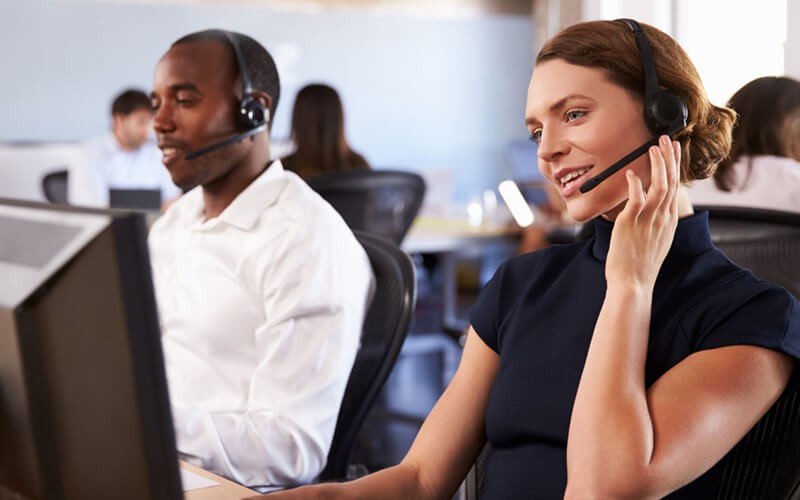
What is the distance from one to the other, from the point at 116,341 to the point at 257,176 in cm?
108

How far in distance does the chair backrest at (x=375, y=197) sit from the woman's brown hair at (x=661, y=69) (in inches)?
70.7

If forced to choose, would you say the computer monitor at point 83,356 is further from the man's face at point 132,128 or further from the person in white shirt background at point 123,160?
the man's face at point 132,128

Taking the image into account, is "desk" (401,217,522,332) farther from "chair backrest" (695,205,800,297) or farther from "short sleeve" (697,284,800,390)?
"short sleeve" (697,284,800,390)

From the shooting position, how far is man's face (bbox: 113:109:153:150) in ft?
15.7

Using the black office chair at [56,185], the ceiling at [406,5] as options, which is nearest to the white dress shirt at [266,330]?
the black office chair at [56,185]

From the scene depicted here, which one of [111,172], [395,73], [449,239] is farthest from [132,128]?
[395,73]

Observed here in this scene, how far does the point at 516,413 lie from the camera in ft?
3.68

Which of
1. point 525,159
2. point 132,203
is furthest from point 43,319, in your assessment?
point 525,159

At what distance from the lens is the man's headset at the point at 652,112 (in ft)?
3.45

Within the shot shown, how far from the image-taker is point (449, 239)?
12.3 feet

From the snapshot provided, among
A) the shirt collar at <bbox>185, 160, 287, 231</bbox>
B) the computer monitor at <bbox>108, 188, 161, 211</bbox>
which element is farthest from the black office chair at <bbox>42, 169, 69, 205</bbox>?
the shirt collar at <bbox>185, 160, 287, 231</bbox>

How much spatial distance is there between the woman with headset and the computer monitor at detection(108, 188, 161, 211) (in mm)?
794

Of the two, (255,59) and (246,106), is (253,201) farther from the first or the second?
(255,59)

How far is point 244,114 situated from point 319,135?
1575mm
